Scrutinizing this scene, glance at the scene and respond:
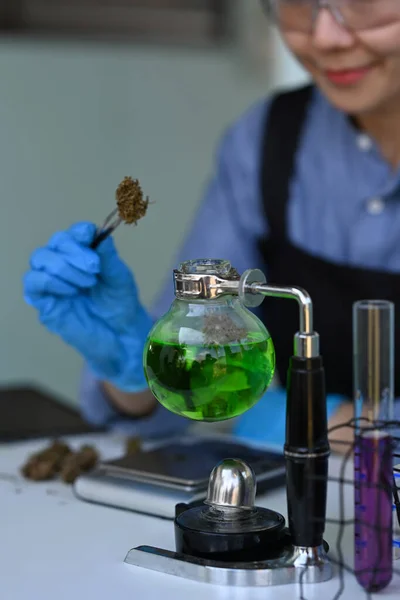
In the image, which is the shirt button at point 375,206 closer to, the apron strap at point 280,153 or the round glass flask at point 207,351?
the apron strap at point 280,153

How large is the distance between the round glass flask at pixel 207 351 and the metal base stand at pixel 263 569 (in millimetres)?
135

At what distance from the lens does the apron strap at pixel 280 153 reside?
172cm

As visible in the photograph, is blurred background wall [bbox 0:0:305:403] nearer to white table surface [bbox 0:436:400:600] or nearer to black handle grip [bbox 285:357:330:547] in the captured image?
white table surface [bbox 0:436:400:600]

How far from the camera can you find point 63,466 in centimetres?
125

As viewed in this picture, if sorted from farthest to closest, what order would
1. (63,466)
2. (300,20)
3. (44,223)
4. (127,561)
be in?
(44,223)
(300,20)
(63,466)
(127,561)

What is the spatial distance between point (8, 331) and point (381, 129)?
137cm

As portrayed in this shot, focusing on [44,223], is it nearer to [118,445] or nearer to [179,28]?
[179,28]

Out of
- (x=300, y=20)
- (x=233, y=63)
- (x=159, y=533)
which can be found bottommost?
(x=159, y=533)

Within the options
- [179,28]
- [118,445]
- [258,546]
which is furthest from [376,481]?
[179,28]

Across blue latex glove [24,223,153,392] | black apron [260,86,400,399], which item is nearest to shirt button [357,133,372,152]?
black apron [260,86,400,399]

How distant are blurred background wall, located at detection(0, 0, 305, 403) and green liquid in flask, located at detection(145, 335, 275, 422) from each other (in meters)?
1.66

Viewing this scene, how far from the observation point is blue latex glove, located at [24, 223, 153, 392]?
1.12 meters

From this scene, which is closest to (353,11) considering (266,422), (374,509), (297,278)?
(297,278)

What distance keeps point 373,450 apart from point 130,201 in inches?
→ 13.4
